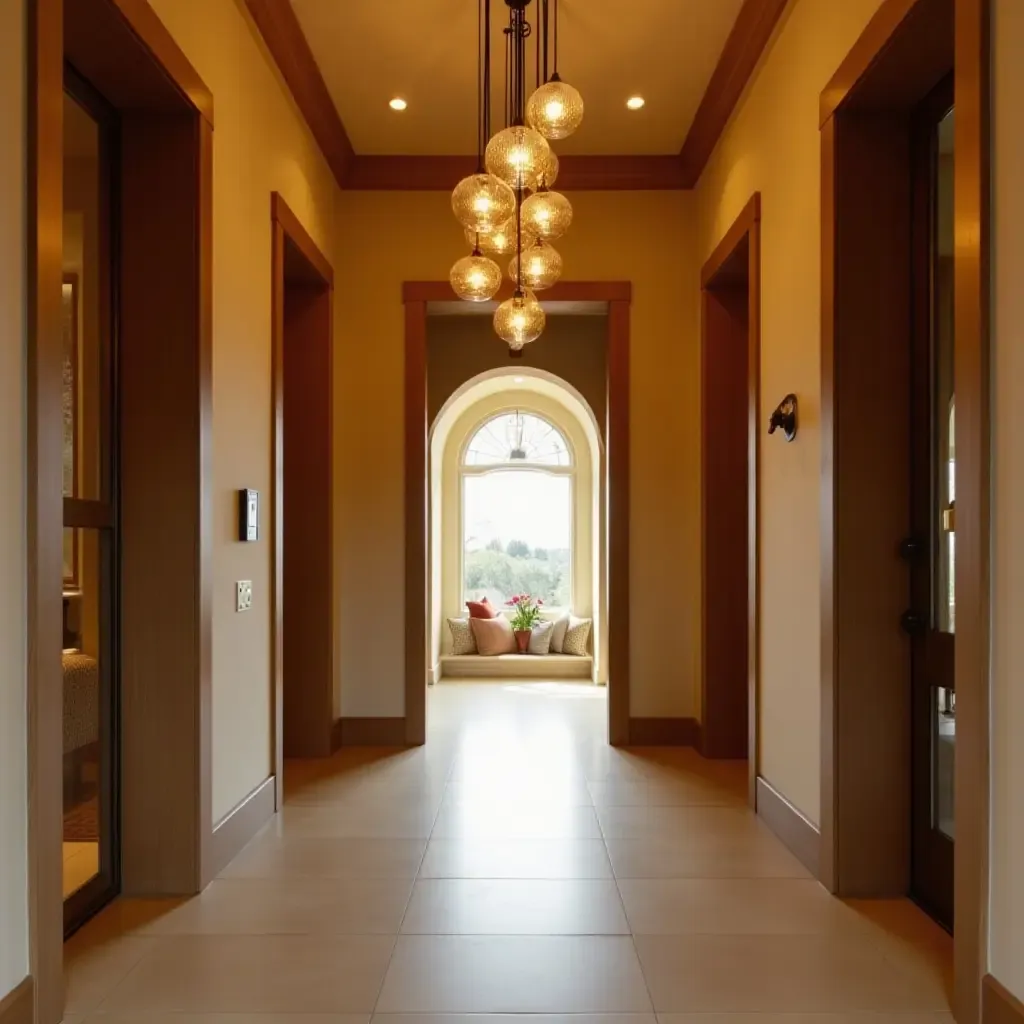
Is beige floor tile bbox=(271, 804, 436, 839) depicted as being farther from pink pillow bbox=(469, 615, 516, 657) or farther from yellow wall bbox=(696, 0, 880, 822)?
pink pillow bbox=(469, 615, 516, 657)

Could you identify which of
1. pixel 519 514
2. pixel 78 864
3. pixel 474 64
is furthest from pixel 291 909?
pixel 519 514

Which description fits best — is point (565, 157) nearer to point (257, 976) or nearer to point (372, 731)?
point (372, 731)

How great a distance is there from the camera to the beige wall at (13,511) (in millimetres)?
2035

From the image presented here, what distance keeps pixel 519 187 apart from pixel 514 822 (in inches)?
105

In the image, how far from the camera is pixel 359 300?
5.61 meters

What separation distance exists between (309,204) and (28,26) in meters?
2.77

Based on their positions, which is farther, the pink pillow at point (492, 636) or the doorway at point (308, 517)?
the pink pillow at point (492, 636)

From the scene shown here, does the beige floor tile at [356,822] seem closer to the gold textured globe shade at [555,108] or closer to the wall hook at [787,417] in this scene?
the wall hook at [787,417]

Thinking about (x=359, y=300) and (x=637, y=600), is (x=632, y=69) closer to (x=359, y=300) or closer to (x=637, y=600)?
(x=359, y=300)

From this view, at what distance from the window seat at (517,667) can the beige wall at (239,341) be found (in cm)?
499

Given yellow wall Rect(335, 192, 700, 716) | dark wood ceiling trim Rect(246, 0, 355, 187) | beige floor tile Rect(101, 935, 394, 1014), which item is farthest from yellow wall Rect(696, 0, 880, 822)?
dark wood ceiling trim Rect(246, 0, 355, 187)

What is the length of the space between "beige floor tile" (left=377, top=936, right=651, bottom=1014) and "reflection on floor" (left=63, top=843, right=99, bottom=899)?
3.55 ft

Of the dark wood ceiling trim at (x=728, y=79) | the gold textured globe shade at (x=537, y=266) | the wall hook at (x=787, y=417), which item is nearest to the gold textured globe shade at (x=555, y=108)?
the gold textured globe shade at (x=537, y=266)

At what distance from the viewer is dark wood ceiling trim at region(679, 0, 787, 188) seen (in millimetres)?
3869
